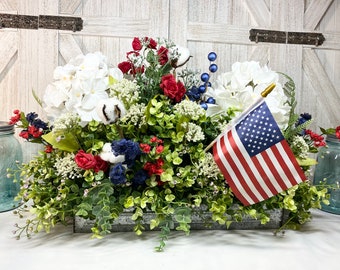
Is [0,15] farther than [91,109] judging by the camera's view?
Yes

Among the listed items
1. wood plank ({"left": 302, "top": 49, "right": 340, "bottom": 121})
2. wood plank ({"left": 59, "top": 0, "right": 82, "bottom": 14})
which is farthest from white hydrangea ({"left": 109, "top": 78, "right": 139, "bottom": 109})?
wood plank ({"left": 302, "top": 49, "right": 340, "bottom": 121})

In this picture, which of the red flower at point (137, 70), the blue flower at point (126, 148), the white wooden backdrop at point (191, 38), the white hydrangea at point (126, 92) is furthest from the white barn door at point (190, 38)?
the blue flower at point (126, 148)

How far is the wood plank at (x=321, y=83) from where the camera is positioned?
189 cm

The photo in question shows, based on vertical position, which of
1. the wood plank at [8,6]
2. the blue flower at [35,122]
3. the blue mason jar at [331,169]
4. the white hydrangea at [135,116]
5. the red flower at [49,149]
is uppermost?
the wood plank at [8,6]

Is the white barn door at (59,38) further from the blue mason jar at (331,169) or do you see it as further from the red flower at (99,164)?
the blue mason jar at (331,169)

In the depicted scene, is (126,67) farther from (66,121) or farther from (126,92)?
(66,121)

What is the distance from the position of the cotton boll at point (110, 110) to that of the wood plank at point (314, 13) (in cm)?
111

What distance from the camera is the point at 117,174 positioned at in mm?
1171

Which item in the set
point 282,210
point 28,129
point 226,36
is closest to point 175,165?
point 282,210

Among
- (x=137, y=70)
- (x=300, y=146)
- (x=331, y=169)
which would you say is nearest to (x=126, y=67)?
(x=137, y=70)

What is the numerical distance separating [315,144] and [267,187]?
1.20 ft

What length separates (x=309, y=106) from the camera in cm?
192

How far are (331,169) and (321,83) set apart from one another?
0.45 m

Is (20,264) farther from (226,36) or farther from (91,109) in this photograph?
(226,36)
